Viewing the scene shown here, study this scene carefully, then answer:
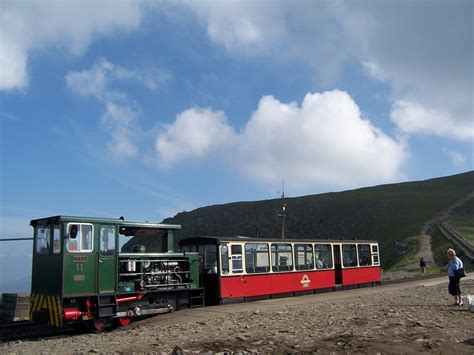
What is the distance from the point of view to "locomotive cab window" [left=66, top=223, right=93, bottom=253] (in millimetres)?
13289

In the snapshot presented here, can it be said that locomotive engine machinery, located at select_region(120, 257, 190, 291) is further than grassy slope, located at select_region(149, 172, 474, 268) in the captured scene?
No

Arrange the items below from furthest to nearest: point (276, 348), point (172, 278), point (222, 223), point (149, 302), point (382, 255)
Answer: point (222, 223) → point (382, 255) → point (172, 278) → point (149, 302) → point (276, 348)

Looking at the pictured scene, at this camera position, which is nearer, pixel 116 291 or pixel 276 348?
Answer: pixel 276 348

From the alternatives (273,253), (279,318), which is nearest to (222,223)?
(273,253)

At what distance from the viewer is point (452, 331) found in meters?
10.2

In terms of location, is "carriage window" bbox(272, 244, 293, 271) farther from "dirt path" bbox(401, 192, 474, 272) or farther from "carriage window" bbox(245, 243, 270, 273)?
"dirt path" bbox(401, 192, 474, 272)

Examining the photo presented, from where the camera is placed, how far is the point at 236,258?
1845 centimetres

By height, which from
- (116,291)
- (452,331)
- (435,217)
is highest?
(435,217)

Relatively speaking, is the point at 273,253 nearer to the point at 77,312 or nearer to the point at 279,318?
the point at 279,318

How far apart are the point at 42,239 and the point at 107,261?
6.89 feet

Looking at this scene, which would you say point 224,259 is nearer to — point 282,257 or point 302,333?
point 282,257

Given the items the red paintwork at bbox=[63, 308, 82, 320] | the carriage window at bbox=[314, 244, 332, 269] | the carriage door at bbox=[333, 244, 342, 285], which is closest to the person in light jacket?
the carriage window at bbox=[314, 244, 332, 269]

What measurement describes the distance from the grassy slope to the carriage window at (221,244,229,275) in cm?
4475

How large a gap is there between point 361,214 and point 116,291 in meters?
82.5
